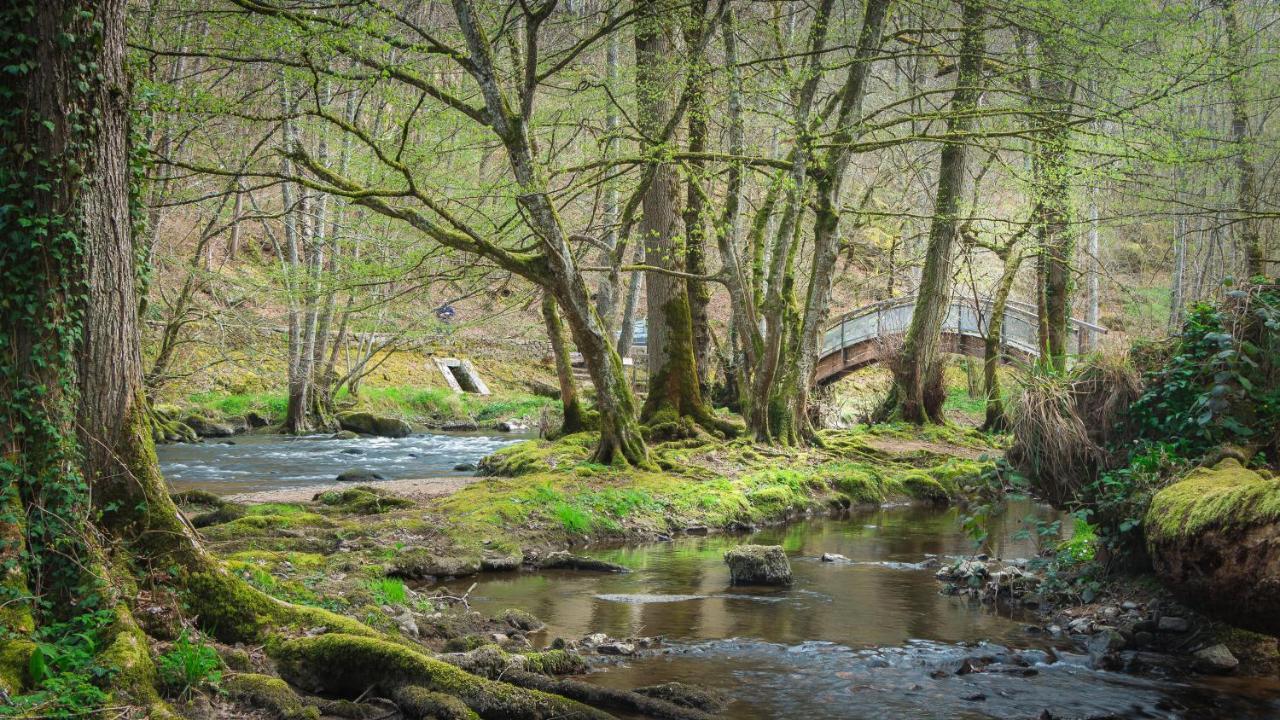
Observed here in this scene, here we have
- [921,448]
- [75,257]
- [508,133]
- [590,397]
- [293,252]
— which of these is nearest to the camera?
[75,257]

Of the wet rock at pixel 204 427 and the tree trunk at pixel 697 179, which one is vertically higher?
the tree trunk at pixel 697 179

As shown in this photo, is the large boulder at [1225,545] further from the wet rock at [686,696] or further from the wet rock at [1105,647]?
the wet rock at [686,696]

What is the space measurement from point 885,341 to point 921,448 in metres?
3.71

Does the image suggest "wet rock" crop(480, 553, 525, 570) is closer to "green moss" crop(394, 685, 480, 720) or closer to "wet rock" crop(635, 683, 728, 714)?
"wet rock" crop(635, 683, 728, 714)

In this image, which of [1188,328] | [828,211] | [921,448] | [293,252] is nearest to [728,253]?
[828,211]

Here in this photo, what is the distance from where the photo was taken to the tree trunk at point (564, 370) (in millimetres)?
15000

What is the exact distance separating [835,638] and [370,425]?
17473mm

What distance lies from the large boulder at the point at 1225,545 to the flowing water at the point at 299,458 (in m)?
11.6

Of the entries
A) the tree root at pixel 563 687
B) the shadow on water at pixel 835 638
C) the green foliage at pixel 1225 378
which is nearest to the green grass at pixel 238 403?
the shadow on water at pixel 835 638

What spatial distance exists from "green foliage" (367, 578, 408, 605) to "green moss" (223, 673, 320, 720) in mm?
2292

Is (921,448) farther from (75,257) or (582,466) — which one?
(75,257)

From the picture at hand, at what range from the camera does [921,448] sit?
17062 mm

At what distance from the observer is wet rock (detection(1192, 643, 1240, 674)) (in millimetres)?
5809

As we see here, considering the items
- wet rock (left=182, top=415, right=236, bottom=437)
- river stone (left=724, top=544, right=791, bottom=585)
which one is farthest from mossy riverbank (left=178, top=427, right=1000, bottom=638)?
wet rock (left=182, top=415, right=236, bottom=437)
